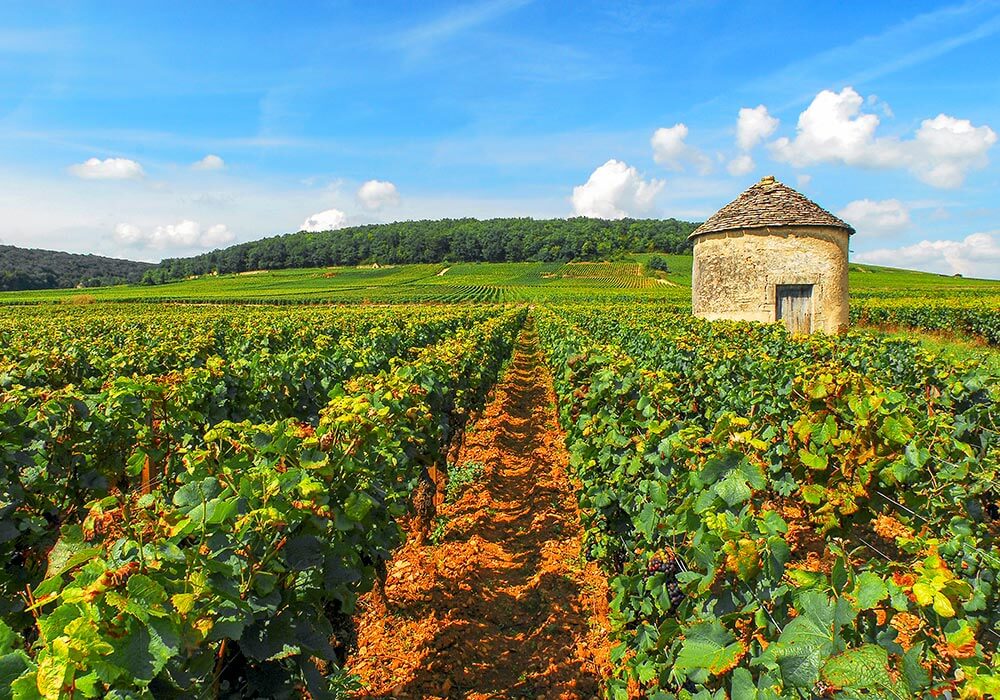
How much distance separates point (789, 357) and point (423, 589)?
19.7ft

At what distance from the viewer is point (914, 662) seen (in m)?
1.56

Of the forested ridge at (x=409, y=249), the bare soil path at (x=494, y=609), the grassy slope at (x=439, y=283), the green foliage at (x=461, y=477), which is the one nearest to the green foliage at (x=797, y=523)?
the bare soil path at (x=494, y=609)

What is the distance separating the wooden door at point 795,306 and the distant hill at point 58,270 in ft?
404

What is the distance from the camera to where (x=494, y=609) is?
17.0ft

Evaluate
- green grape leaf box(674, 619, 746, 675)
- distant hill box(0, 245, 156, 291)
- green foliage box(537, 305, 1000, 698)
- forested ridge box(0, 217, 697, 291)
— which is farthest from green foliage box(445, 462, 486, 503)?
distant hill box(0, 245, 156, 291)

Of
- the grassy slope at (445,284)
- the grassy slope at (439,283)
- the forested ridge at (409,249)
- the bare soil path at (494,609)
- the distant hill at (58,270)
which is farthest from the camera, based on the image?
the forested ridge at (409,249)

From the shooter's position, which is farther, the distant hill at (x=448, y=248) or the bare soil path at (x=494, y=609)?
the distant hill at (x=448, y=248)

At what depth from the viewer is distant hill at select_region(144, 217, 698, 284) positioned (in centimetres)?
12038

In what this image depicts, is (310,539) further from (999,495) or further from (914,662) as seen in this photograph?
A: (999,495)

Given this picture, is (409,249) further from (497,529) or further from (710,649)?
(710,649)

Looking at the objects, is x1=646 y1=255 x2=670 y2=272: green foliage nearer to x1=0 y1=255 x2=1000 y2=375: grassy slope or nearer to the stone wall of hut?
x1=0 y1=255 x2=1000 y2=375: grassy slope

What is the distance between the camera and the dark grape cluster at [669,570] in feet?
12.0

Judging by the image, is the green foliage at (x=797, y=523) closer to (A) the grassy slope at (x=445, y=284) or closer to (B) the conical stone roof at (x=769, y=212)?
(B) the conical stone roof at (x=769, y=212)

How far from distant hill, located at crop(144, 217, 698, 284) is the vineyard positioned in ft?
360
